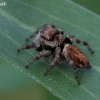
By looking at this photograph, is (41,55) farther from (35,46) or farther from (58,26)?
(58,26)

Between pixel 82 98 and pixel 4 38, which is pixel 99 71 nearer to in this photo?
pixel 82 98

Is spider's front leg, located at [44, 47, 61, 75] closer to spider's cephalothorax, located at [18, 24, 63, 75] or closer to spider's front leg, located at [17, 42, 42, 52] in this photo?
spider's cephalothorax, located at [18, 24, 63, 75]

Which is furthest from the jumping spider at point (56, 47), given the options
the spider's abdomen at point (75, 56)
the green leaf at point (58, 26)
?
the green leaf at point (58, 26)

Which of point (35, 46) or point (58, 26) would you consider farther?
point (58, 26)

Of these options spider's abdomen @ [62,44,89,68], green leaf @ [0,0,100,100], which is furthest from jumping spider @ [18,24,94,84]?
green leaf @ [0,0,100,100]

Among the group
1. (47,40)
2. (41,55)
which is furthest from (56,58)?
(47,40)

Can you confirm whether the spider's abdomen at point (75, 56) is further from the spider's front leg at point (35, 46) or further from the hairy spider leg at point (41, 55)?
the spider's front leg at point (35, 46)
